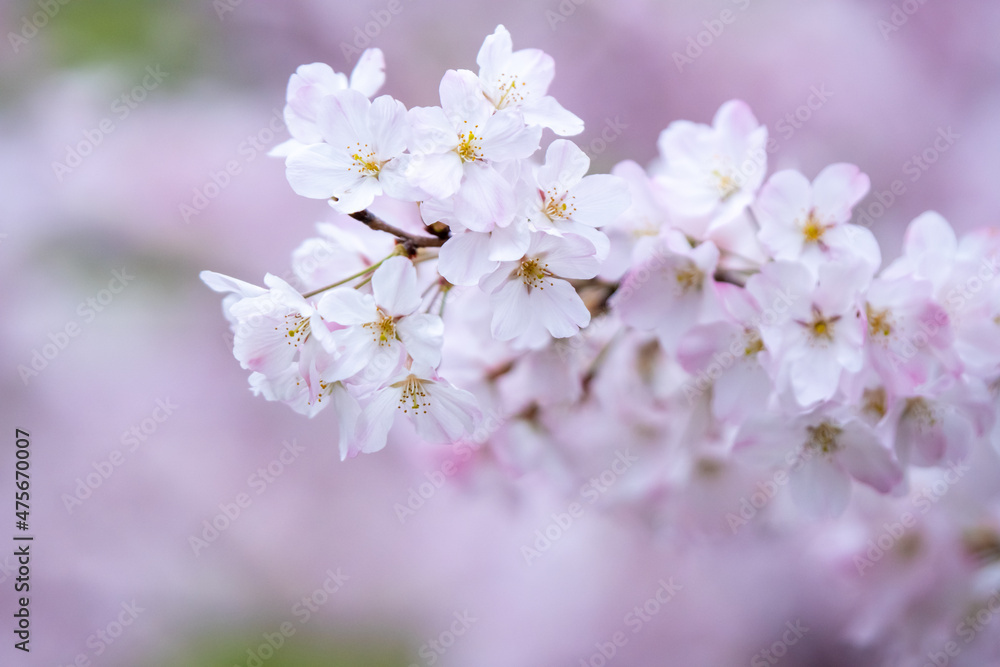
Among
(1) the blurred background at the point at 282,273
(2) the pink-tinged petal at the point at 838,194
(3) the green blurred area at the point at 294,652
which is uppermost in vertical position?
(2) the pink-tinged petal at the point at 838,194

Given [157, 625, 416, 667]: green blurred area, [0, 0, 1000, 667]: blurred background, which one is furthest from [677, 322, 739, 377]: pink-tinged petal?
[157, 625, 416, 667]: green blurred area

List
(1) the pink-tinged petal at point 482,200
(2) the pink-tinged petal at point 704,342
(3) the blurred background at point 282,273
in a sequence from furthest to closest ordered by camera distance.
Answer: (3) the blurred background at point 282,273 < (2) the pink-tinged petal at point 704,342 < (1) the pink-tinged petal at point 482,200

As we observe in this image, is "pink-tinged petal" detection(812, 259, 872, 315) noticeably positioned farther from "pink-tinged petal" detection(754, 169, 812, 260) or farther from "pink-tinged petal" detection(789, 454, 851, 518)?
"pink-tinged petal" detection(789, 454, 851, 518)

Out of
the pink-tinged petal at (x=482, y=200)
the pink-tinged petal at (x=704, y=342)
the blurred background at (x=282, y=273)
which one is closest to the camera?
the pink-tinged petal at (x=482, y=200)

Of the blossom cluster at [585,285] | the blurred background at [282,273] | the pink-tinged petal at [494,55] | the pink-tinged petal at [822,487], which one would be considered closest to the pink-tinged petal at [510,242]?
the blossom cluster at [585,285]

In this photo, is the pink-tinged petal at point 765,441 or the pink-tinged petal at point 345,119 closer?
the pink-tinged petal at point 345,119

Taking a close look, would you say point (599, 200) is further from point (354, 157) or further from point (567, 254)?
point (354, 157)

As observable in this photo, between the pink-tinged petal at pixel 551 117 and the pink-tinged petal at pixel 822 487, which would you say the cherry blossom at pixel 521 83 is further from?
the pink-tinged petal at pixel 822 487

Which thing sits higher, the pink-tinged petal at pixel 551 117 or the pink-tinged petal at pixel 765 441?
the pink-tinged petal at pixel 551 117

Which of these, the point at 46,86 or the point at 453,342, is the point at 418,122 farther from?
the point at 46,86
